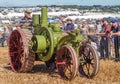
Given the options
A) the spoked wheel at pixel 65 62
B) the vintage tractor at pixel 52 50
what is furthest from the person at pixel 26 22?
the spoked wheel at pixel 65 62

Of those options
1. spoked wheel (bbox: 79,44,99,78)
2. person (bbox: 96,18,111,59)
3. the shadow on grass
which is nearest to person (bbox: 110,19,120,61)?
person (bbox: 96,18,111,59)

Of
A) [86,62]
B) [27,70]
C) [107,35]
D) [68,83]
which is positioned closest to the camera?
[68,83]

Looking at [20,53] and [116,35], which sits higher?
[116,35]

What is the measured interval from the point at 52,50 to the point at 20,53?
1199 millimetres

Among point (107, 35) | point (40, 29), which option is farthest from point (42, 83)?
point (107, 35)

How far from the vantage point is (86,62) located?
8.81m

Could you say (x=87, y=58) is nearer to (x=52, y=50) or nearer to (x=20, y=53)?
(x=52, y=50)

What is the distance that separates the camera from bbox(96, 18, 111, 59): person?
12132mm

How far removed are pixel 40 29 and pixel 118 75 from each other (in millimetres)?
2217

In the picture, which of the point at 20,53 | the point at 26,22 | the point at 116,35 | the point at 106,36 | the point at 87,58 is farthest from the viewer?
the point at 106,36

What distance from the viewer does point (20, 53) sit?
9.70 meters

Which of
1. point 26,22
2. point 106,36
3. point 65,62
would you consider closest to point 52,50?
point 65,62

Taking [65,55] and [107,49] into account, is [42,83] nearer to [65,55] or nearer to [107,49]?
[65,55]

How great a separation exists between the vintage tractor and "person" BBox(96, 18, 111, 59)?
9.59ft
